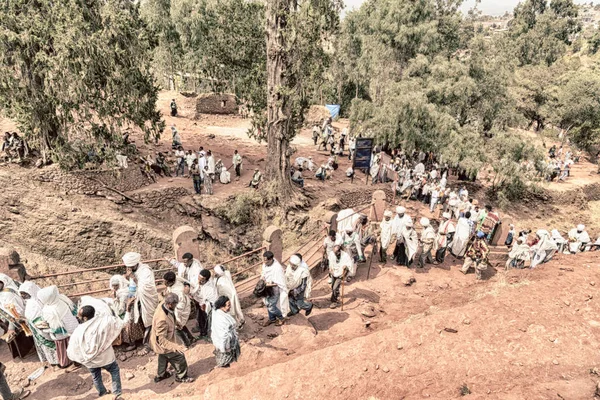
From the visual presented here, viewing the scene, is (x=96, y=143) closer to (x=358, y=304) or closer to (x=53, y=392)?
(x=53, y=392)

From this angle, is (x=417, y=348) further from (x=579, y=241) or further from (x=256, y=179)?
(x=256, y=179)

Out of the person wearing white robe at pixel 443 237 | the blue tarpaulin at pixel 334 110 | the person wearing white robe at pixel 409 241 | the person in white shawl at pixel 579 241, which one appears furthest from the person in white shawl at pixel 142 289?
the blue tarpaulin at pixel 334 110

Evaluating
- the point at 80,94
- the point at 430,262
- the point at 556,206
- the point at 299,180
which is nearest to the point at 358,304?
the point at 430,262

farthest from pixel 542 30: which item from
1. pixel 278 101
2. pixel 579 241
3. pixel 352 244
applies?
pixel 352 244

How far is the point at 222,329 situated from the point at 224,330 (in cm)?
3

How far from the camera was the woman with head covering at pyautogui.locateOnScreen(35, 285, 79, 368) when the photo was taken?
501 cm

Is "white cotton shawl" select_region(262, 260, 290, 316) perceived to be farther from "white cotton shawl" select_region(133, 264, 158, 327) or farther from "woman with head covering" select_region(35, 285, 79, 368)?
"woman with head covering" select_region(35, 285, 79, 368)

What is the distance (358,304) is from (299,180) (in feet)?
26.9

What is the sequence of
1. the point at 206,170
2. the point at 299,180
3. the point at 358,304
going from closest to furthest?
the point at 358,304 < the point at 206,170 < the point at 299,180

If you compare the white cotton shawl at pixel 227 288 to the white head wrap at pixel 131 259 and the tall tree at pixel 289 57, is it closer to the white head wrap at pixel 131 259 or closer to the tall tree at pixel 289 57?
the white head wrap at pixel 131 259

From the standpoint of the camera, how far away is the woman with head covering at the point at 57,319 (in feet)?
16.4

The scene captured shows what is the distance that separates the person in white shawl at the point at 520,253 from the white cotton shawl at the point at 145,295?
989cm

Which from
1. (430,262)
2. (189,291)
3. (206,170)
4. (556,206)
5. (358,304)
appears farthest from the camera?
(556,206)

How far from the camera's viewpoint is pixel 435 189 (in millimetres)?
14836
